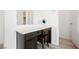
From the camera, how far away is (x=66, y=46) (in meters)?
1.46

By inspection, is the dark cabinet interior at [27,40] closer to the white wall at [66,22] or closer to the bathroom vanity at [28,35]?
the bathroom vanity at [28,35]

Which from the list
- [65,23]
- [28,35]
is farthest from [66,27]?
[28,35]

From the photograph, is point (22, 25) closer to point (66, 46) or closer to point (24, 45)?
point (24, 45)

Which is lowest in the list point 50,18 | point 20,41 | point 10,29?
point 20,41

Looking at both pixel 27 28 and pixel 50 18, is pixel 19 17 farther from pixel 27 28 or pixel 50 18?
pixel 50 18

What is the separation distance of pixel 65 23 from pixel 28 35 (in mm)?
490

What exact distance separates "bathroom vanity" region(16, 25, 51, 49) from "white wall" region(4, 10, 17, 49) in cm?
5

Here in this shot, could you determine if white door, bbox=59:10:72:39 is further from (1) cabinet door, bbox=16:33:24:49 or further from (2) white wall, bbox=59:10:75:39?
(1) cabinet door, bbox=16:33:24:49

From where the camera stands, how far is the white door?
1.43m

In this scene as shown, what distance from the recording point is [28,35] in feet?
4.75

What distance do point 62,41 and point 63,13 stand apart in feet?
1.16

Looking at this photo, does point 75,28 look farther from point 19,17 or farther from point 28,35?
point 19,17

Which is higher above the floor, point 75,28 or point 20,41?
point 75,28
